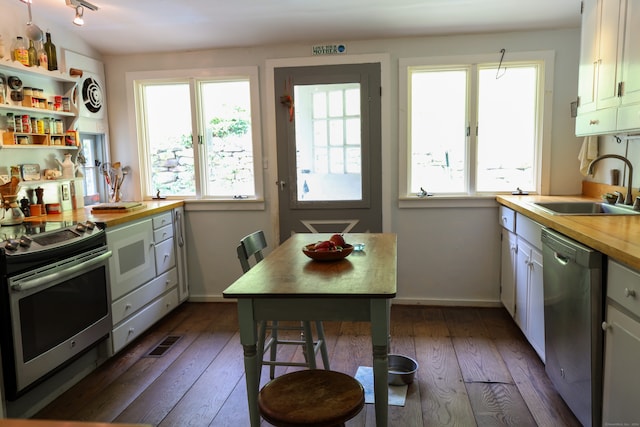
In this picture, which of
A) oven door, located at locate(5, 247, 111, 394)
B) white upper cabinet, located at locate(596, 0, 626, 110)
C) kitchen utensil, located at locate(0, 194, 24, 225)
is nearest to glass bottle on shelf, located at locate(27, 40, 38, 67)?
kitchen utensil, located at locate(0, 194, 24, 225)

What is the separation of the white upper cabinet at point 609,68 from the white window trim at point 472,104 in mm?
718

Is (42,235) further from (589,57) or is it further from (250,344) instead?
(589,57)

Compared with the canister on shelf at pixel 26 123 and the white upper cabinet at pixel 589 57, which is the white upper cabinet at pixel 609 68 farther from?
the canister on shelf at pixel 26 123

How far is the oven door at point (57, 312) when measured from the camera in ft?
7.39

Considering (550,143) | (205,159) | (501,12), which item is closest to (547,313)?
(550,143)

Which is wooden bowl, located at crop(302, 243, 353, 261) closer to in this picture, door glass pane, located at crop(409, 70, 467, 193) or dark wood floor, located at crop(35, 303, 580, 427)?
dark wood floor, located at crop(35, 303, 580, 427)

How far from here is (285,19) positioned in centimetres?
352

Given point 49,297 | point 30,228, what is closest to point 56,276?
point 49,297

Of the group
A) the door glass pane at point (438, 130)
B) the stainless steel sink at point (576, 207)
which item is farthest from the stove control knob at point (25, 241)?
the stainless steel sink at point (576, 207)

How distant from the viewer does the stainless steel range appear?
7.27 feet

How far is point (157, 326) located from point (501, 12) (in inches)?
138

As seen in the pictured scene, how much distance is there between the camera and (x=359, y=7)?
3.34 metres

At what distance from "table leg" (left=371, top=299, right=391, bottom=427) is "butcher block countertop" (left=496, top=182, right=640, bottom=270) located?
875 millimetres

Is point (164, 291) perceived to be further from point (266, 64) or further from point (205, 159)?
point (266, 64)
